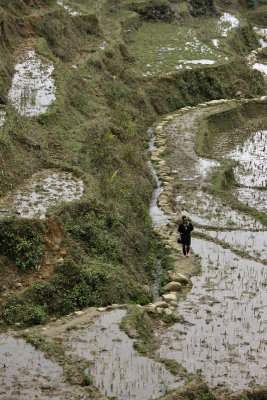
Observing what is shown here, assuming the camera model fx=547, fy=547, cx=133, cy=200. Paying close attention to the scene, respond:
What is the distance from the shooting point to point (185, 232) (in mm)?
13172

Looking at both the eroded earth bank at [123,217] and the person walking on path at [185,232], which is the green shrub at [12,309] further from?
the person walking on path at [185,232]

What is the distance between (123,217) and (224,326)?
14.7 ft

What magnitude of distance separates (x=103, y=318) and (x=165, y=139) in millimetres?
12444

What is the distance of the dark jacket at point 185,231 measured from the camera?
13.1m

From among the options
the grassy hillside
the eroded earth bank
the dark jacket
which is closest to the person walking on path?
the dark jacket

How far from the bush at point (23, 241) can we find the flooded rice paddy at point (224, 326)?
9.79ft

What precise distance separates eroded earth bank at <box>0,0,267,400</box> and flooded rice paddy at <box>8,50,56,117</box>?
0.07 metres

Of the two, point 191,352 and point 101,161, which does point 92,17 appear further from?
point 191,352

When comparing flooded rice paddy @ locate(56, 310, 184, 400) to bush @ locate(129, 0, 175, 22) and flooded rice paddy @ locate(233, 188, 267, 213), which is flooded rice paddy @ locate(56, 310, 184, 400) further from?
bush @ locate(129, 0, 175, 22)

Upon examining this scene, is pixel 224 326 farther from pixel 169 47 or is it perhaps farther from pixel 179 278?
pixel 169 47

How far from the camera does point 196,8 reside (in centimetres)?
4078

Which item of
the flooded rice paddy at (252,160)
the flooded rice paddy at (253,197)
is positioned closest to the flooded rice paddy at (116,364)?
the flooded rice paddy at (253,197)

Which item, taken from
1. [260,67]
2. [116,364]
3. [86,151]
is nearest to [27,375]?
[116,364]

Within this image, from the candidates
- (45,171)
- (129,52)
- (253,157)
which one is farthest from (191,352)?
(129,52)
